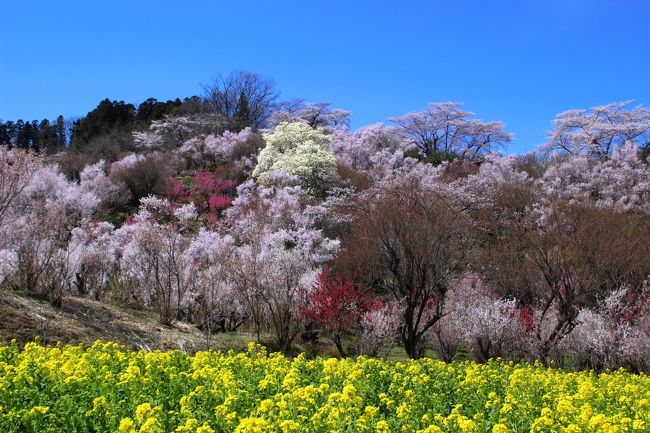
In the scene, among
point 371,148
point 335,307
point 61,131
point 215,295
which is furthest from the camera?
point 61,131

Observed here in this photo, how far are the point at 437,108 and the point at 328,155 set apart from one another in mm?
22236

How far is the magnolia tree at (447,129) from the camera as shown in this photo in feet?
168

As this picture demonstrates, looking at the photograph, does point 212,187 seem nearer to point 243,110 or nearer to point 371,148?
point 371,148

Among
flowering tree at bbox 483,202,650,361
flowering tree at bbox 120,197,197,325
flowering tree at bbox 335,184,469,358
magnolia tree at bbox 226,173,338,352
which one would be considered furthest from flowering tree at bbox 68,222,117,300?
flowering tree at bbox 483,202,650,361

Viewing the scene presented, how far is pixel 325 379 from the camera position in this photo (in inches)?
247

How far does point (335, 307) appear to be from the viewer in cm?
1546

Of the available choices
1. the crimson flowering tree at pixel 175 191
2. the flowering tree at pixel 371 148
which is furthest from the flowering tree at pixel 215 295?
the flowering tree at pixel 371 148

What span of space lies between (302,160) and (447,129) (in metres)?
22.9

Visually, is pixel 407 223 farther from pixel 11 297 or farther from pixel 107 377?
pixel 107 377

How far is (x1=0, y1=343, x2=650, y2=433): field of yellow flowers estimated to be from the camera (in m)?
4.10

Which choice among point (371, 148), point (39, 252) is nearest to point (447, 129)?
point (371, 148)

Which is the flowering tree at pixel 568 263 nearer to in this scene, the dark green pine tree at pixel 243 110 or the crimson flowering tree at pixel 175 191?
the crimson flowering tree at pixel 175 191

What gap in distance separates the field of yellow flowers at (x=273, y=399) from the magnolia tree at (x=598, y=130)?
3937 cm

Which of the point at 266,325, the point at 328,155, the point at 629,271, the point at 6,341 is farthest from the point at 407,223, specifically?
the point at 328,155
